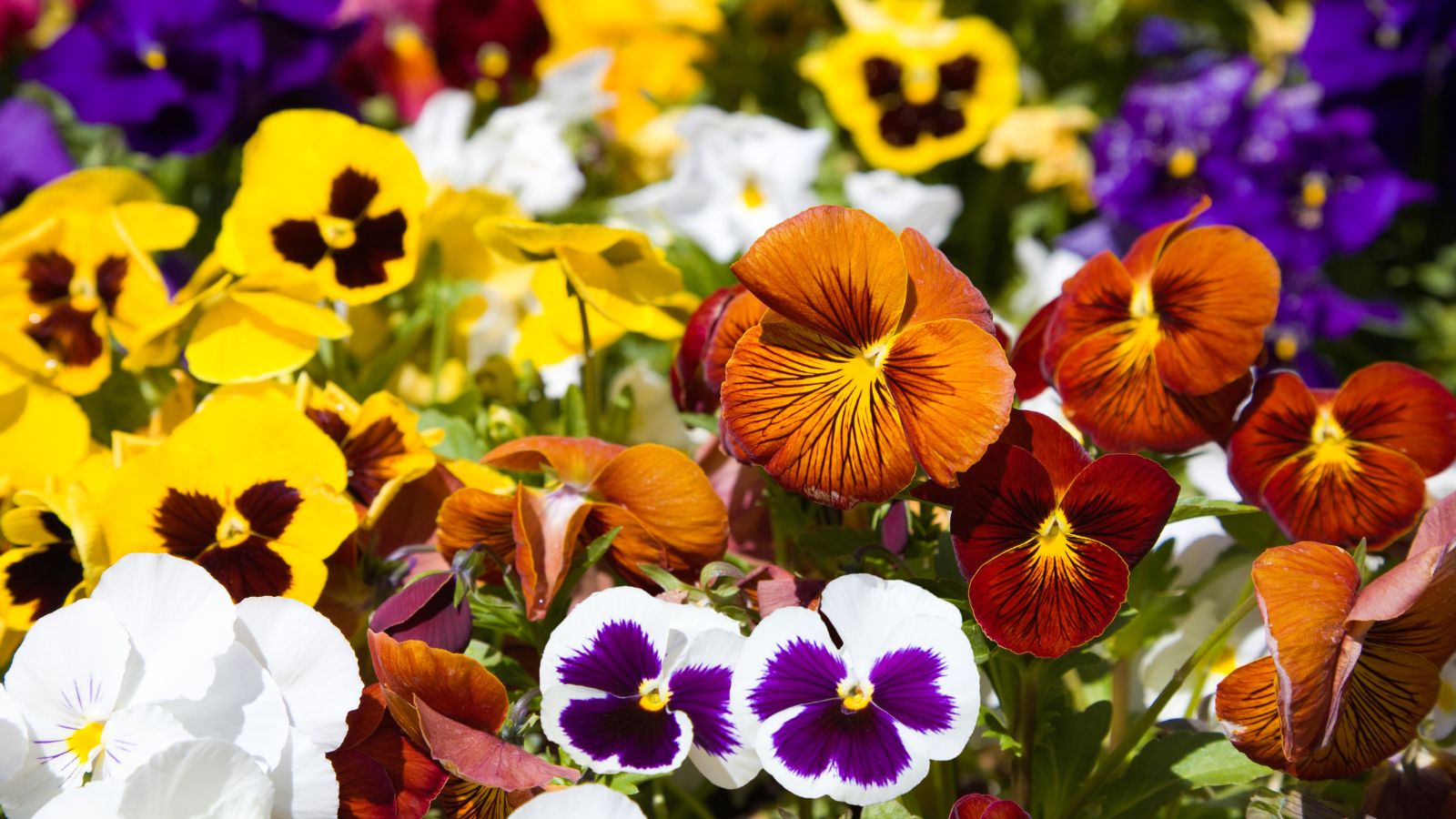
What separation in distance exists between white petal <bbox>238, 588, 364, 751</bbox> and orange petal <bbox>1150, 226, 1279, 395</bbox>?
0.55 meters

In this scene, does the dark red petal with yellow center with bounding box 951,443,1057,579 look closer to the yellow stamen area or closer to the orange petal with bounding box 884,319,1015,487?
the orange petal with bounding box 884,319,1015,487

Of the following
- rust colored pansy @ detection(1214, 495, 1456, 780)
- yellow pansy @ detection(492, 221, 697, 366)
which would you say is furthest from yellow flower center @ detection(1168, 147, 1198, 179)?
rust colored pansy @ detection(1214, 495, 1456, 780)

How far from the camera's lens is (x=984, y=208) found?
2061 millimetres

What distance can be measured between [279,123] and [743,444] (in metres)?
0.54

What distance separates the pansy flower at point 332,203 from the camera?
102 cm

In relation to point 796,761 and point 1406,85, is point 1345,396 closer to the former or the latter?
point 796,761

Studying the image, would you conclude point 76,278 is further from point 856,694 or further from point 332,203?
point 856,694

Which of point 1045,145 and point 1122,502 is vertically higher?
point 1122,502

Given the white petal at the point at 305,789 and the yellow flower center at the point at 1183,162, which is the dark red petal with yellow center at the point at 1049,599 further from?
the yellow flower center at the point at 1183,162

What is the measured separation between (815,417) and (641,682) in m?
0.19

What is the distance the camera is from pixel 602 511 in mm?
868

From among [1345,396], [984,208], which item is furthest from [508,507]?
[984,208]

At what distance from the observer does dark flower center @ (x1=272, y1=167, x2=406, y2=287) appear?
3.37 ft

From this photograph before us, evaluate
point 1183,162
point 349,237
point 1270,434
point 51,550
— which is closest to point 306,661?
point 51,550
